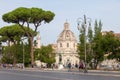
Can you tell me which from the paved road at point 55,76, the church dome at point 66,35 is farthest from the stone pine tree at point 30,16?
the church dome at point 66,35

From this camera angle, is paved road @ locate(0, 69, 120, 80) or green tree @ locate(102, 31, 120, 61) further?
green tree @ locate(102, 31, 120, 61)

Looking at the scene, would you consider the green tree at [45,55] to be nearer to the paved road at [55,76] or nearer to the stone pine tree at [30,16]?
the stone pine tree at [30,16]

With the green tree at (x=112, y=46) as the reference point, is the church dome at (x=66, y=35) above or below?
above

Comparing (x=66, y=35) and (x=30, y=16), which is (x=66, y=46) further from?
(x=30, y=16)

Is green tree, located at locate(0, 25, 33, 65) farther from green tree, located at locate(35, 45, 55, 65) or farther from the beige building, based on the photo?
the beige building

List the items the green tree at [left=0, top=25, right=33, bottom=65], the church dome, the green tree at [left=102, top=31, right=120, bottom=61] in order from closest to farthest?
the green tree at [left=102, top=31, right=120, bottom=61] < the green tree at [left=0, top=25, right=33, bottom=65] < the church dome

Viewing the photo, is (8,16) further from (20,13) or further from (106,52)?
(106,52)

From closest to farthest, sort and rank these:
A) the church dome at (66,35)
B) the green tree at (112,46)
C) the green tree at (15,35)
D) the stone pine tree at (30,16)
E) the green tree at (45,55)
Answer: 1. the green tree at (112,46)
2. the stone pine tree at (30,16)
3. the green tree at (15,35)
4. the green tree at (45,55)
5. the church dome at (66,35)

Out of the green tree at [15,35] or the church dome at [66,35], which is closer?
the green tree at [15,35]

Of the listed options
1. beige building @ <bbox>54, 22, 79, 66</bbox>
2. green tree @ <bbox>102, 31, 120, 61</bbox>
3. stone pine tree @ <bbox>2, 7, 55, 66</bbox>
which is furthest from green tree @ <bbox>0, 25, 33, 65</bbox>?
beige building @ <bbox>54, 22, 79, 66</bbox>

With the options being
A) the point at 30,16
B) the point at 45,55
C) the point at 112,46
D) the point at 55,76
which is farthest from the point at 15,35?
the point at 55,76

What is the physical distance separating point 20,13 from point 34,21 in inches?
115

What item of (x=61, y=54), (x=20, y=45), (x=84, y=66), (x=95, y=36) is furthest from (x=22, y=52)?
(x=61, y=54)

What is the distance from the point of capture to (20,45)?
100750mm
